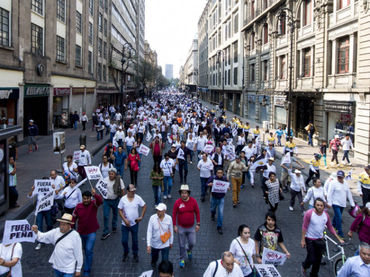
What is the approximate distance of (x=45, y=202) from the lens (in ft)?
25.1

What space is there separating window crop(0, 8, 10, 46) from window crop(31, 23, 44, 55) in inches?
130

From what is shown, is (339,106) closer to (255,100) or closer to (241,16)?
(255,100)

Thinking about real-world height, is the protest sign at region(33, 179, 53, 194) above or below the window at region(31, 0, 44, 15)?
below

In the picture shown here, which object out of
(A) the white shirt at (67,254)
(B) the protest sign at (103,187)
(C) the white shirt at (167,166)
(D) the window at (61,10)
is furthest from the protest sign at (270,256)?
(D) the window at (61,10)

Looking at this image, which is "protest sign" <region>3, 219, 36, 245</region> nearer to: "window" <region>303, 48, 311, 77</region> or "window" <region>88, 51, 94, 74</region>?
"window" <region>303, 48, 311, 77</region>

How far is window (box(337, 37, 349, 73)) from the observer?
2067cm

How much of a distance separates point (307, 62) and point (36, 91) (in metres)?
20.0

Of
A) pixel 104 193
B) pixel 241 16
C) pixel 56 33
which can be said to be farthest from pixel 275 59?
pixel 104 193

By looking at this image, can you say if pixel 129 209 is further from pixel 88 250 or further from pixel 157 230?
pixel 88 250

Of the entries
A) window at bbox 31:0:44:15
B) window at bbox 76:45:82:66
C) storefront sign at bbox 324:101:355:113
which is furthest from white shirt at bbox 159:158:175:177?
window at bbox 76:45:82:66

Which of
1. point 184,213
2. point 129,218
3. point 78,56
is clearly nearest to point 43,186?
point 129,218

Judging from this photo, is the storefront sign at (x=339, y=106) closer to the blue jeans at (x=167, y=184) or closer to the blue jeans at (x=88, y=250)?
the blue jeans at (x=167, y=184)

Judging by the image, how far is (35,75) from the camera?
23000 mm

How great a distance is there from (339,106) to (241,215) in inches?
555
